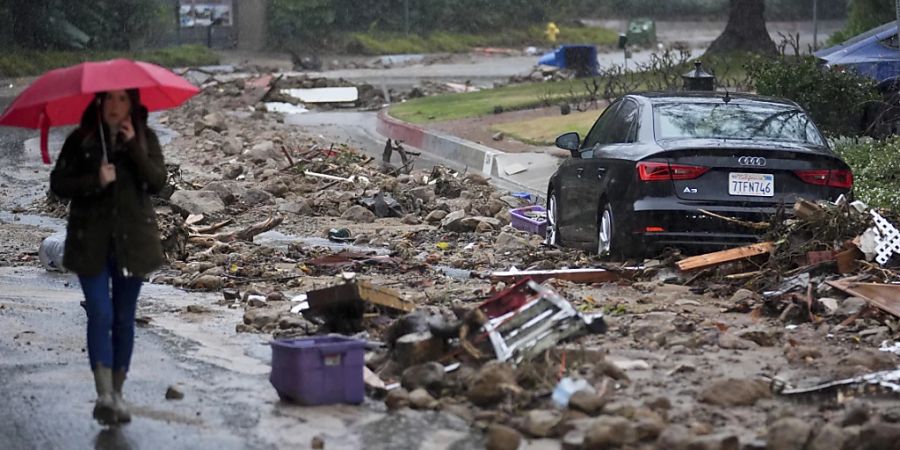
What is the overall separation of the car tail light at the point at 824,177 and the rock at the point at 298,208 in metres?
7.09

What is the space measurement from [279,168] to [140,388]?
43.4 feet

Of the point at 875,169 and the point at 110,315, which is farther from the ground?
the point at 110,315

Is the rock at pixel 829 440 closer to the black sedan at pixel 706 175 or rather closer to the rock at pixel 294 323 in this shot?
the rock at pixel 294 323

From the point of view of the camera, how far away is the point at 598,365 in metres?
7.65

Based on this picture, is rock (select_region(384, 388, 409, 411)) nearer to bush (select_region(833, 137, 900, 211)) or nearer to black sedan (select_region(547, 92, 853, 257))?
black sedan (select_region(547, 92, 853, 257))

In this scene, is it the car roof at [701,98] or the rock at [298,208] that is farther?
the rock at [298,208]

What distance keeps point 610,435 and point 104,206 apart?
270 cm

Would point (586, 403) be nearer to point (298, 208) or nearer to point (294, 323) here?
point (294, 323)

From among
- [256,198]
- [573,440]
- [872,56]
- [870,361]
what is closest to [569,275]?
[870,361]

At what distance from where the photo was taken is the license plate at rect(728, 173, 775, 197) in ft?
36.1

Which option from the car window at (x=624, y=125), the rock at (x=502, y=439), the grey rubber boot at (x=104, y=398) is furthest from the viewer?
the car window at (x=624, y=125)

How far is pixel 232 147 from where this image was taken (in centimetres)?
2408

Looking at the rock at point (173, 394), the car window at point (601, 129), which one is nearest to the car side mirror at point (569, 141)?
the car window at point (601, 129)

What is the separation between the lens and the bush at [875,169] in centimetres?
1413
